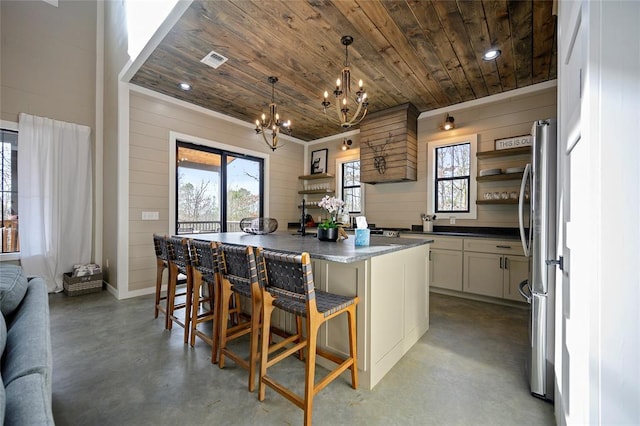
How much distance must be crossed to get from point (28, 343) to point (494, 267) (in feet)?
13.9

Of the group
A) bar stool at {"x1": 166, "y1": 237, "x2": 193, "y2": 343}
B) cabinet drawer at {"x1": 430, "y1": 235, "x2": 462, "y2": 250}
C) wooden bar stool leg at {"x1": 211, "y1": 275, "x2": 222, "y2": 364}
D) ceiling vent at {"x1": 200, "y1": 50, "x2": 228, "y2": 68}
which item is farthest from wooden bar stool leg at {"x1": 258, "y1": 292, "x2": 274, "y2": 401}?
cabinet drawer at {"x1": 430, "y1": 235, "x2": 462, "y2": 250}

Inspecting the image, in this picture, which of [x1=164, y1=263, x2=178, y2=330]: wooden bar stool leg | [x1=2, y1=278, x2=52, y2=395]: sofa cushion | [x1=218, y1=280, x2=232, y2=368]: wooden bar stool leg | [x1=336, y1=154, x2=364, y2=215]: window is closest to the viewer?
[x1=2, y1=278, x2=52, y2=395]: sofa cushion

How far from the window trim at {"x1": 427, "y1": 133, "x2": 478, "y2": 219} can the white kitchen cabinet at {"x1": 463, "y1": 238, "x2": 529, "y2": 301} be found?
71 centimetres

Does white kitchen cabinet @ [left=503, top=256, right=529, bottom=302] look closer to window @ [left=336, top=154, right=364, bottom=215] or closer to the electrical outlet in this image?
window @ [left=336, top=154, right=364, bottom=215]

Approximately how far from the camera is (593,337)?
894 mm

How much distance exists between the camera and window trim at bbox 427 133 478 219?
420cm

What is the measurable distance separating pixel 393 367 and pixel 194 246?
1.92m

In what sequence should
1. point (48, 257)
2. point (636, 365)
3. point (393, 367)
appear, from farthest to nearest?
point (48, 257)
point (393, 367)
point (636, 365)

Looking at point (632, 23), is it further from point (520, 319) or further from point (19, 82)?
point (19, 82)

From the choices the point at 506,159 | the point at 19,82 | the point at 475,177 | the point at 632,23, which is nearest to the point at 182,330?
the point at 632,23

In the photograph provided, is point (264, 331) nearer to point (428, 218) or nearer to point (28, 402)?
point (28, 402)

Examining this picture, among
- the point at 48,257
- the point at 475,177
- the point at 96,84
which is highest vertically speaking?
the point at 96,84

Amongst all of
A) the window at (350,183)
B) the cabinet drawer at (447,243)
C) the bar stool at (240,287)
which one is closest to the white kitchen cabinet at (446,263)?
the cabinet drawer at (447,243)

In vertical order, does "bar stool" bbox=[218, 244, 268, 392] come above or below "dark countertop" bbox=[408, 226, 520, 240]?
below
